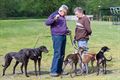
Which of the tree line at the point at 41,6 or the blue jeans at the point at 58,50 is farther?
the tree line at the point at 41,6

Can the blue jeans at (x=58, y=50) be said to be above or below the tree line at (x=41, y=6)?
above

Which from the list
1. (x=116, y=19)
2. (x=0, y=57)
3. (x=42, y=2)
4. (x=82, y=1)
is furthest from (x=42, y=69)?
(x=82, y=1)

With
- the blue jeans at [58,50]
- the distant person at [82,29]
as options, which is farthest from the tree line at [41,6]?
the blue jeans at [58,50]

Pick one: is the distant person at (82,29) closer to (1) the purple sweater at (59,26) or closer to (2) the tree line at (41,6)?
(1) the purple sweater at (59,26)

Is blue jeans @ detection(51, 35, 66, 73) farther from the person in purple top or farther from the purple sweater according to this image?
the purple sweater

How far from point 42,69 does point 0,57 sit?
158 inches

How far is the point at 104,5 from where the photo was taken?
316 ft

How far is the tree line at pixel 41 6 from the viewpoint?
305 feet

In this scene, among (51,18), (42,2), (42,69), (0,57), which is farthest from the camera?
(42,2)

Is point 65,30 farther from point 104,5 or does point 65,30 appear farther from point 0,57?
point 104,5

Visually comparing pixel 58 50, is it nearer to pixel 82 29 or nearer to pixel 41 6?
pixel 82 29

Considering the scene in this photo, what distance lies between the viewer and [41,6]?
96.2m

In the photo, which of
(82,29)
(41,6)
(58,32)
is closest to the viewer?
(58,32)

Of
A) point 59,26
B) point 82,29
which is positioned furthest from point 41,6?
point 59,26
